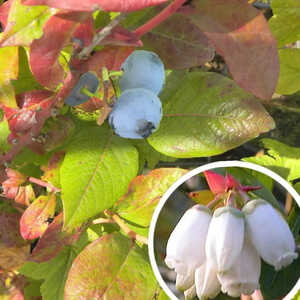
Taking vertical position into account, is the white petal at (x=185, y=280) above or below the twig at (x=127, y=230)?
above

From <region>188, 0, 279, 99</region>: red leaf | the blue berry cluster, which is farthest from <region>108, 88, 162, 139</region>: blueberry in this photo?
<region>188, 0, 279, 99</region>: red leaf

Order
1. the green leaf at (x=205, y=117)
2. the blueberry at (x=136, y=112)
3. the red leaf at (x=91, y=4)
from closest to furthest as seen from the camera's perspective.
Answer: the red leaf at (x=91, y=4)
the blueberry at (x=136, y=112)
the green leaf at (x=205, y=117)

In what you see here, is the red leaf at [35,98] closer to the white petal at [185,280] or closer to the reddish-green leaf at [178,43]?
the reddish-green leaf at [178,43]

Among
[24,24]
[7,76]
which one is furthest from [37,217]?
[24,24]

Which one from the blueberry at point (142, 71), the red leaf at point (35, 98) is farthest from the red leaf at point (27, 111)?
the blueberry at point (142, 71)

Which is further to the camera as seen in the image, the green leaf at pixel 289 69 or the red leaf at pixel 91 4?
the green leaf at pixel 289 69
